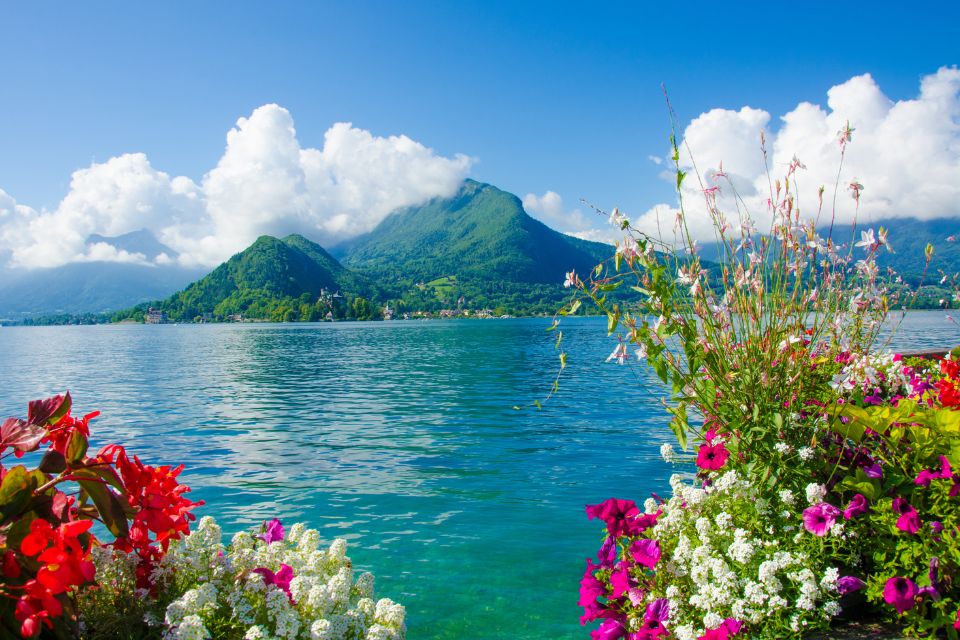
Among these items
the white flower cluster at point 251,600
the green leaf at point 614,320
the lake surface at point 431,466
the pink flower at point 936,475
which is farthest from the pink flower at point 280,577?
the pink flower at point 936,475

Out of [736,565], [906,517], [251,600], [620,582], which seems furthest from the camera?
[620,582]

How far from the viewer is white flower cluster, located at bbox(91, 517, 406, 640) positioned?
2902mm

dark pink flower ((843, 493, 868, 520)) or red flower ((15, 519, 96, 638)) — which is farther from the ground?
red flower ((15, 519, 96, 638))

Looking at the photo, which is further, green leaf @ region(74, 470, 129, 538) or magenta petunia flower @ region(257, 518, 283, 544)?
magenta petunia flower @ region(257, 518, 283, 544)

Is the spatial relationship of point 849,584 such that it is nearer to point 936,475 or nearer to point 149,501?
point 936,475

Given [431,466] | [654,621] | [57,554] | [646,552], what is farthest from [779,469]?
[431,466]

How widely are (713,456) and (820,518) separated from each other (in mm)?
1034

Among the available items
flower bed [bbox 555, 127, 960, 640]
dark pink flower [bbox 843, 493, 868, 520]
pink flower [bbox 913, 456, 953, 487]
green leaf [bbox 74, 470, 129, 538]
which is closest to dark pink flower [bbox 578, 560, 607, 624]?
flower bed [bbox 555, 127, 960, 640]

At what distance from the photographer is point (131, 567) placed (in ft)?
10.4

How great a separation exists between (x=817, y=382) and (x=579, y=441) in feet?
36.4

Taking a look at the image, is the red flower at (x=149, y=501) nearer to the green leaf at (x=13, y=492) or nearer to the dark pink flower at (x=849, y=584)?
the green leaf at (x=13, y=492)

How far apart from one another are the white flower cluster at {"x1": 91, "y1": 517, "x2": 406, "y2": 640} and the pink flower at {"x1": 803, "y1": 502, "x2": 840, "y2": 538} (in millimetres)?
2772

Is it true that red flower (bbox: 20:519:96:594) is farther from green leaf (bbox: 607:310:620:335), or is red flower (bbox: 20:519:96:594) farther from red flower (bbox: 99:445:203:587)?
green leaf (bbox: 607:310:620:335)

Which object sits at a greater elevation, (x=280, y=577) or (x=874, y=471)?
(x=874, y=471)
